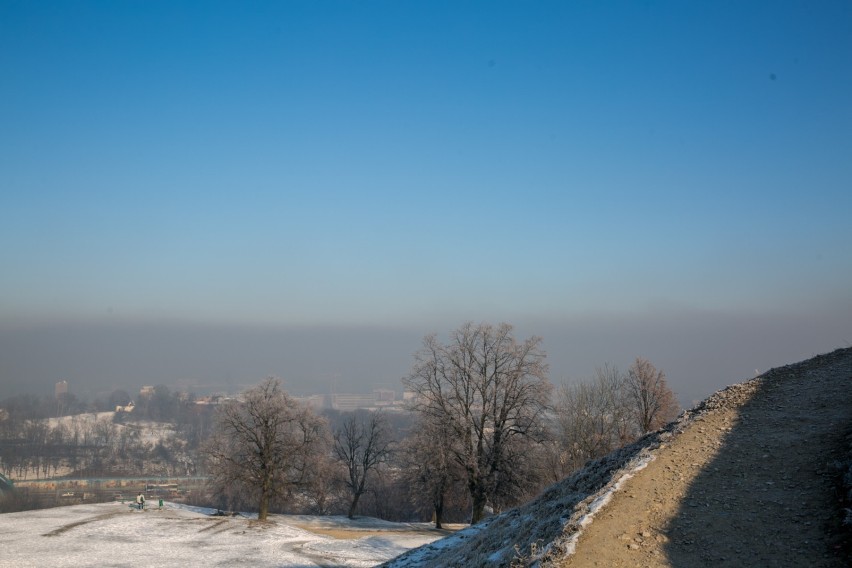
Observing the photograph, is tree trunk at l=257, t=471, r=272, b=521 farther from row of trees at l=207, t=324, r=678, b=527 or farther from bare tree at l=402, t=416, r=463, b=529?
bare tree at l=402, t=416, r=463, b=529

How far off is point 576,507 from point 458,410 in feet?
75.1

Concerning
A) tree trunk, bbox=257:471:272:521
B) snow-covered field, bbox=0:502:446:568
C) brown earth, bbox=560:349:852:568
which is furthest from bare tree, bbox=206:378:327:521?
brown earth, bbox=560:349:852:568

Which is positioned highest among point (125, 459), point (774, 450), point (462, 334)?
point (462, 334)

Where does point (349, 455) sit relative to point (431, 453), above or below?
below

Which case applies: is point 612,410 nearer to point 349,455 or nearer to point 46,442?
point 349,455

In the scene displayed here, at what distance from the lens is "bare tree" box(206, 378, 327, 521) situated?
38.5 metres

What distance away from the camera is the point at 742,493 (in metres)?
11.0

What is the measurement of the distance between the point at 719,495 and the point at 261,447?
1334 inches

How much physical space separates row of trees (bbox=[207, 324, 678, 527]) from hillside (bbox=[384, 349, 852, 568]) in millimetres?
17612

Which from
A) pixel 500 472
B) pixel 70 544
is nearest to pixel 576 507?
pixel 500 472

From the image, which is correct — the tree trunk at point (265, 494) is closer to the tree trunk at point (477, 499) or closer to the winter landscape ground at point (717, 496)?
the tree trunk at point (477, 499)

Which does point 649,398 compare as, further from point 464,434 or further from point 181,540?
point 181,540

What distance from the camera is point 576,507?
11.6m

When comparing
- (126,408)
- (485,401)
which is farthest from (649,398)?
(126,408)
